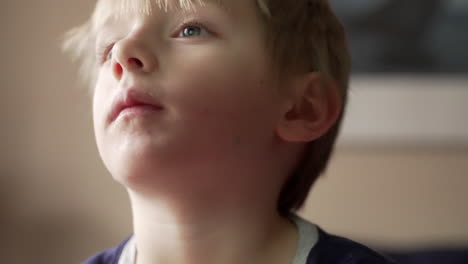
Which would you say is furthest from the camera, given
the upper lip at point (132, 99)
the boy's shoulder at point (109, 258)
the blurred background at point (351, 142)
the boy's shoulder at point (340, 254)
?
the blurred background at point (351, 142)

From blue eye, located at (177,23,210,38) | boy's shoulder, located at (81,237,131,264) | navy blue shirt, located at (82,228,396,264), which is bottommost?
boy's shoulder, located at (81,237,131,264)

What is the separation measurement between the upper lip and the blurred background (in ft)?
4.41

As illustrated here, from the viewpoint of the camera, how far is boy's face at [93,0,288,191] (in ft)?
2.33

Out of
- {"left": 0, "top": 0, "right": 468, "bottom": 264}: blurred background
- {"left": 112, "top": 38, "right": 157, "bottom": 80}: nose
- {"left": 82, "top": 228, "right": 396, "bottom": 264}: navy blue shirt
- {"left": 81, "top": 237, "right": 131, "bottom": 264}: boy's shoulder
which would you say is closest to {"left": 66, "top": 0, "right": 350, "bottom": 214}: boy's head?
{"left": 112, "top": 38, "right": 157, "bottom": 80}: nose

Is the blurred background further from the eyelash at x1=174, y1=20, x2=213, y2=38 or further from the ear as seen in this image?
the eyelash at x1=174, y1=20, x2=213, y2=38

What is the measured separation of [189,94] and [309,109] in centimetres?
23

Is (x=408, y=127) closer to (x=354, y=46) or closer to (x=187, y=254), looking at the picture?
(x=354, y=46)

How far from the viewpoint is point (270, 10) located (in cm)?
81

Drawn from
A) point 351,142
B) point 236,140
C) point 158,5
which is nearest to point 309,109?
point 236,140

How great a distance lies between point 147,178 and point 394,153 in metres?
1.47

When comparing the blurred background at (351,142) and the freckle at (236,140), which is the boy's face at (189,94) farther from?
the blurred background at (351,142)

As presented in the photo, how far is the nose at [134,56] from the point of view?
711 mm

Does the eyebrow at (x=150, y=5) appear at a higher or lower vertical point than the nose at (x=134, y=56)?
higher

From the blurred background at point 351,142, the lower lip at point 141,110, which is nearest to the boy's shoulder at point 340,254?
the lower lip at point 141,110
